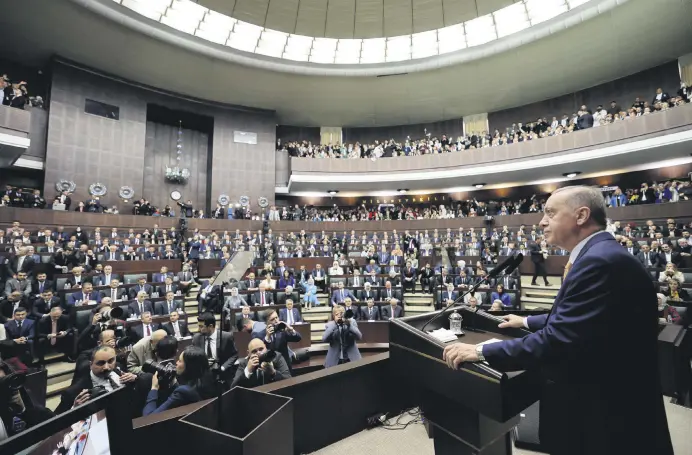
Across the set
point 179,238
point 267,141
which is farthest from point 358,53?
point 179,238

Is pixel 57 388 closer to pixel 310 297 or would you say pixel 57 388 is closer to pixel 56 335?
pixel 56 335

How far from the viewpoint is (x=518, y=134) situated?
15.1 m

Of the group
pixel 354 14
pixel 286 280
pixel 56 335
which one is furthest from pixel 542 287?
pixel 354 14

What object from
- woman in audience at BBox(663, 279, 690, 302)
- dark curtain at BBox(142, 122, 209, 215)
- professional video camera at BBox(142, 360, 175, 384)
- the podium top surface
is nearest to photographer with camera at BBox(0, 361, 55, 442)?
professional video camera at BBox(142, 360, 175, 384)

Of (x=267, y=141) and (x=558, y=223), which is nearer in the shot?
(x=558, y=223)

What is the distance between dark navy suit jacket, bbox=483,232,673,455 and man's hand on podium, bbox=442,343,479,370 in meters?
0.09

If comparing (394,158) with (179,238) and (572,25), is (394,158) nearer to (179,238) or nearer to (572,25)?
(572,25)

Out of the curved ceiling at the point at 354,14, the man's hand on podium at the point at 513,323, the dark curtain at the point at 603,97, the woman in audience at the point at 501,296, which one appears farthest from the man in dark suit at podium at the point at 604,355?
the dark curtain at the point at 603,97

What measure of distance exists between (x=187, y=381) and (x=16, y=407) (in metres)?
1.08

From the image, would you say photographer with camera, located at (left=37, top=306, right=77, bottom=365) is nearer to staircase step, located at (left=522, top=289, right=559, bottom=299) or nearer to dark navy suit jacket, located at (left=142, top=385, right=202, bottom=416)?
dark navy suit jacket, located at (left=142, top=385, right=202, bottom=416)

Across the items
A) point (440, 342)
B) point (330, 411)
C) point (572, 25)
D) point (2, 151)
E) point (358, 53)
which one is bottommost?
point (330, 411)

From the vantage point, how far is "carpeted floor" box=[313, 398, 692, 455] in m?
2.45

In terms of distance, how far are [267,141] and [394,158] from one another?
22.2 feet

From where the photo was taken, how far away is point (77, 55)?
42.1 ft
